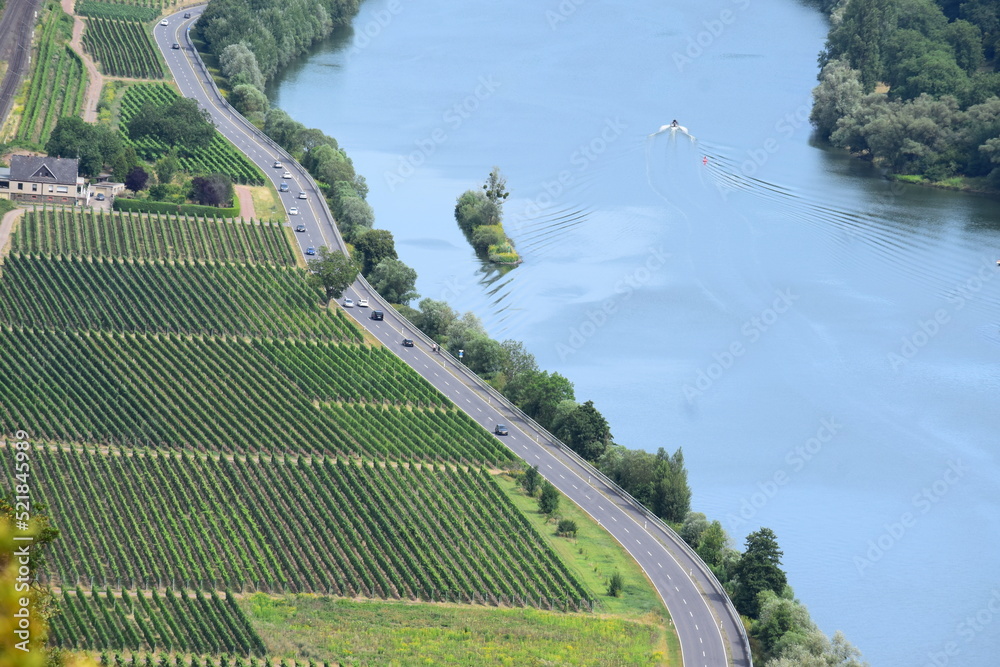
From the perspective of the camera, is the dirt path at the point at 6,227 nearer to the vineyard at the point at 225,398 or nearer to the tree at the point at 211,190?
the vineyard at the point at 225,398

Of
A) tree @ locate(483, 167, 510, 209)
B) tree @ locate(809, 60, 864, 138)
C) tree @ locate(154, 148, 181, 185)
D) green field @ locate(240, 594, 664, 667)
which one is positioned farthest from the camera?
tree @ locate(809, 60, 864, 138)

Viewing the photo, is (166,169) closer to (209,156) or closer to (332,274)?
(209,156)

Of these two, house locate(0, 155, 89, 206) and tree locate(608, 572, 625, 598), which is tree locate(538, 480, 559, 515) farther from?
house locate(0, 155, 89, 206)

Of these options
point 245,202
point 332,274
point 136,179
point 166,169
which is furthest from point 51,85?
point 332,274

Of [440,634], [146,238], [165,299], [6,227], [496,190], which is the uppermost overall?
[496,190]

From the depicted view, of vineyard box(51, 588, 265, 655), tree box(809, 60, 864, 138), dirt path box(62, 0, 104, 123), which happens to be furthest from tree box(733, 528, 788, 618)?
tree box(809, 60, 864, 138)

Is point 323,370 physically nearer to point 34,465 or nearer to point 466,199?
point 34,465
